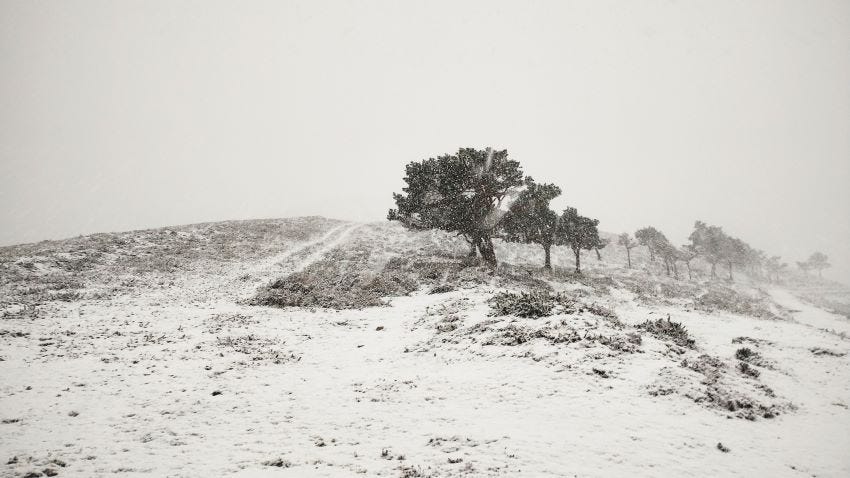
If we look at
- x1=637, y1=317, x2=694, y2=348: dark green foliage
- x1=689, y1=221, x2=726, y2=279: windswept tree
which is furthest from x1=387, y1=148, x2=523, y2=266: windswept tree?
x1=689, y1=221, x2=726, y2=279: windswept tree

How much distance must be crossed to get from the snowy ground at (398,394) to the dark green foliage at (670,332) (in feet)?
1.91

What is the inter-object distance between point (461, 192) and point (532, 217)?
44.5 ft

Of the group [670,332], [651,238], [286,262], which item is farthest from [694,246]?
[286,262]

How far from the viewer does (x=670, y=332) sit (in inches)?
629

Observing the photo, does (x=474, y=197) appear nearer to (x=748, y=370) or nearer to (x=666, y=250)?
(x=748, y=370)

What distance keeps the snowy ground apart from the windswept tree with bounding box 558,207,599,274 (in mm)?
28849

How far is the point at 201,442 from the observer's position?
8945 millimetres

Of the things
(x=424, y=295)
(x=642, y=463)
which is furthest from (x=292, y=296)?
(x=642, y=463)

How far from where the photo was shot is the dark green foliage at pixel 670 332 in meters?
15.0

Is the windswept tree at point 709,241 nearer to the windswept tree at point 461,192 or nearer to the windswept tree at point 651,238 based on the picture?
the windswept tree at point 651,238

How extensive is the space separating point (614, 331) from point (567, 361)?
11.7ft

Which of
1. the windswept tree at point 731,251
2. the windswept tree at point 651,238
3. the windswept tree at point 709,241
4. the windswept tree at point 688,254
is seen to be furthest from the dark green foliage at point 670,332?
the windswept tree at point 731,251

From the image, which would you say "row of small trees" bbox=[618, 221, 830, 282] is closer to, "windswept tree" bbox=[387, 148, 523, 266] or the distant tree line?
the distant tree line

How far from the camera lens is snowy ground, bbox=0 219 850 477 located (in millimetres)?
8000
